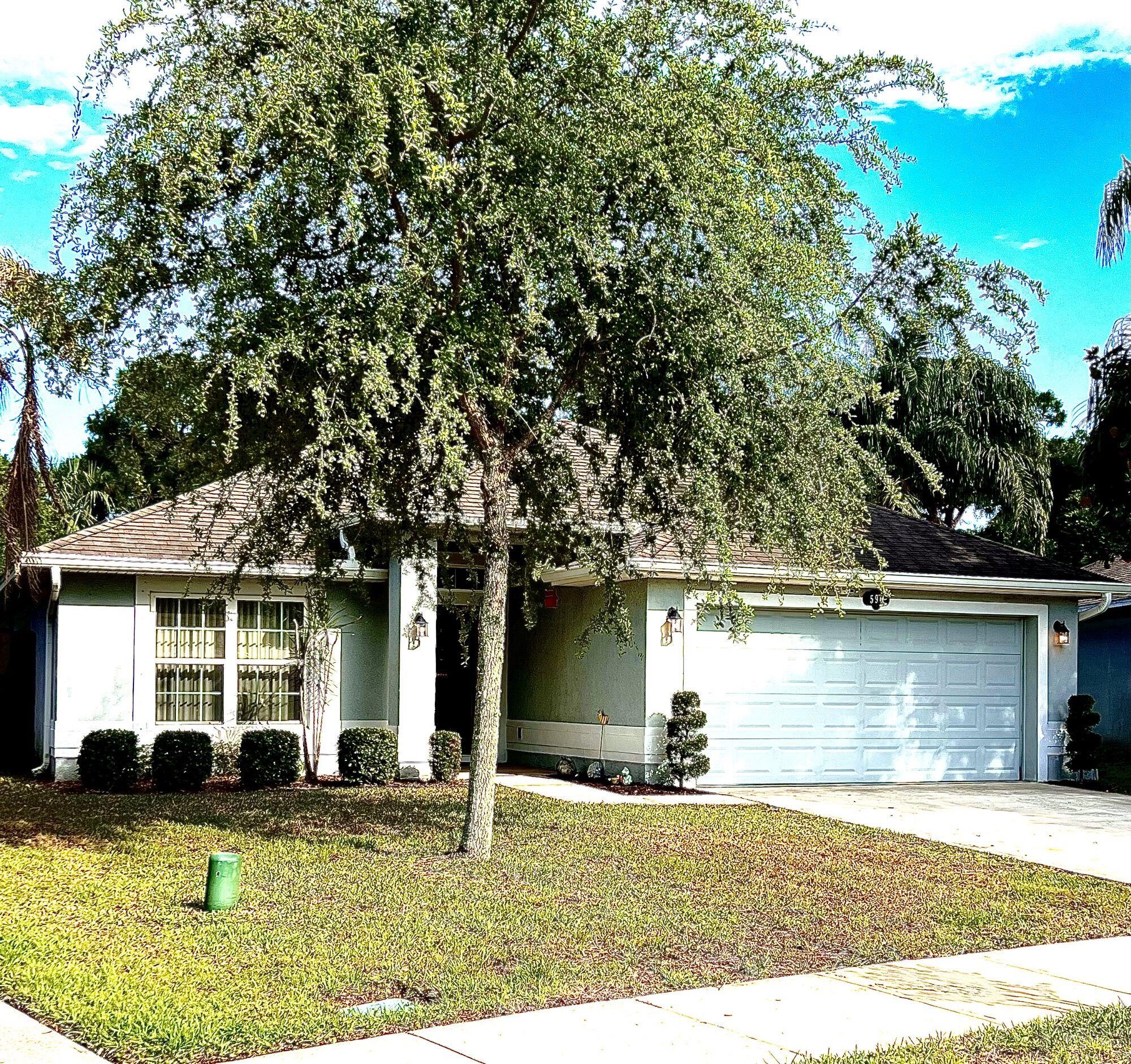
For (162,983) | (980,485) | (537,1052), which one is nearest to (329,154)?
(162,983)

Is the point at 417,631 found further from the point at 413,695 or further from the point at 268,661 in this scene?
the point at 268,661

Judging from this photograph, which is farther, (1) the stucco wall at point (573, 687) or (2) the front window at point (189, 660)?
(2) the front window at point (189, 660)

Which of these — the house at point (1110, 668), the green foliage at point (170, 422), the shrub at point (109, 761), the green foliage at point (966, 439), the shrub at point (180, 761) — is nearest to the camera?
the green foliage at point (170, 422)

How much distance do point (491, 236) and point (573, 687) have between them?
31.0ft

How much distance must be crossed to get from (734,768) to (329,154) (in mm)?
10373

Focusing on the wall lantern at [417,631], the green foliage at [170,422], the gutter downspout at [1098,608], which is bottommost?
the wall lantern at [417,631]

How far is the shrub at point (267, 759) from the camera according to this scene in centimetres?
1570

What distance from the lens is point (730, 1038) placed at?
229 inches

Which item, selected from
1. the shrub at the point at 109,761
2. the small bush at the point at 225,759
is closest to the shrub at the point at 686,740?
the small bush at the point at 225,759

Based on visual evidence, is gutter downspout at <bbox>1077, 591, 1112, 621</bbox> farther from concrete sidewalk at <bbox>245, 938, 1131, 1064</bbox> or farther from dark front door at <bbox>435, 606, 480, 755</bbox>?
concrete sidewalk at <bbox>245, 938, 1131, 1064</bbox>

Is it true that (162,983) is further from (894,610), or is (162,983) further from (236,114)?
(894,610)

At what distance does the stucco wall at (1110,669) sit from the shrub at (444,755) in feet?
45.4

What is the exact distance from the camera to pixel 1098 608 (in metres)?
18.4

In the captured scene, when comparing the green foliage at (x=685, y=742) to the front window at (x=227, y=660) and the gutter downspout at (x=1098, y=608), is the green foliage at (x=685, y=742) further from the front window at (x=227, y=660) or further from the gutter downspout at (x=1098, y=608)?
the gutter downspout at (x=1098, y=608)
